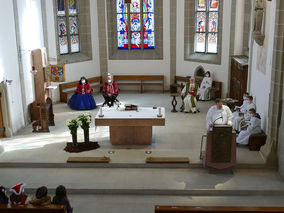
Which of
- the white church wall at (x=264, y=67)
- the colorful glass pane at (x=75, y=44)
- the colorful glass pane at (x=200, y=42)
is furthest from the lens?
the colorful glass pane at (x=75, y=44)

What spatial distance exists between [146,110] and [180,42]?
6.85m

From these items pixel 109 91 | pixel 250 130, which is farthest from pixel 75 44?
pixel 250 130

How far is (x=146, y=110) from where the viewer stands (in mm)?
12062

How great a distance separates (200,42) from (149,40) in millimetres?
2343

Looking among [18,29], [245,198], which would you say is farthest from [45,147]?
[245,198]

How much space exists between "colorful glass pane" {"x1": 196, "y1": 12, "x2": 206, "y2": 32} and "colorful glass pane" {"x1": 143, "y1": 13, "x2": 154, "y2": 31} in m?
2.05

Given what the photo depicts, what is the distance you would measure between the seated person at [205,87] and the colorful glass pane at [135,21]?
13.0ft

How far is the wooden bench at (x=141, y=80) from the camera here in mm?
18578

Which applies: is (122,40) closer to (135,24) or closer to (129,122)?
(135,24)

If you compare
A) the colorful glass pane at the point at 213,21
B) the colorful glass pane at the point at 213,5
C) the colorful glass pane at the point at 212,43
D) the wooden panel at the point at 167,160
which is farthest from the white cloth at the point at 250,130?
the colorful glass pane at the point at 213,5

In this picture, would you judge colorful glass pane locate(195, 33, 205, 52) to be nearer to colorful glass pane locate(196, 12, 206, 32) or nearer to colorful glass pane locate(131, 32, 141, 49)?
colorful glass pane locate(196, 12, 206, 32)

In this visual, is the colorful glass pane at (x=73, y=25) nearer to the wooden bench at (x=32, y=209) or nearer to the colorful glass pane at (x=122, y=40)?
the colorful glass pane at (x=122, y=40)

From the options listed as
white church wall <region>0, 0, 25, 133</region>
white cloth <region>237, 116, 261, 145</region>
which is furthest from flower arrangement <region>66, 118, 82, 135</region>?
white cloth <region>237, 116, 261, 145</region>

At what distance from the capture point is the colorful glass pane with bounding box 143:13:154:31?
18.4 meters
